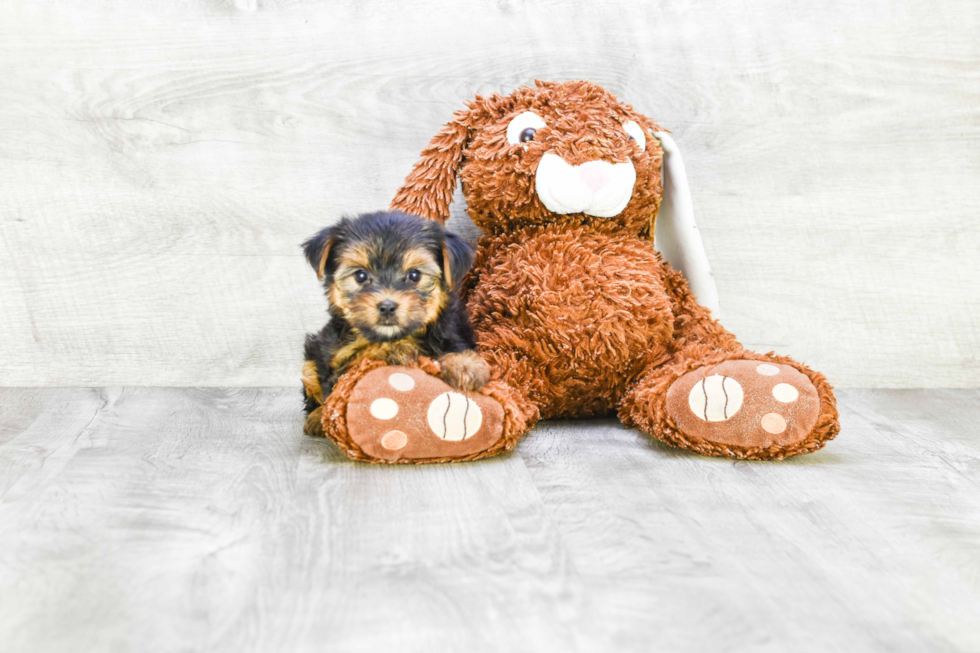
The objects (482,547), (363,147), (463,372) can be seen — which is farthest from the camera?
(363,147)

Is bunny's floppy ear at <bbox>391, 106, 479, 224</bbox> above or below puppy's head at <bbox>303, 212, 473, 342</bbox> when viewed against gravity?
above

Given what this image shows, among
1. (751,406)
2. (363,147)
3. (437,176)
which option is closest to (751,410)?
(751,406)

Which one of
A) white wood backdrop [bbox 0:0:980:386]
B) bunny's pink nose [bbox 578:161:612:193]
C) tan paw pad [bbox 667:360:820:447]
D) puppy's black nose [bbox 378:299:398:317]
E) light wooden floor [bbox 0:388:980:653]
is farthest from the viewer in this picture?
white wood backdrop [bbox 0:0:980:386]

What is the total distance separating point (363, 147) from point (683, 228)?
1074 mm

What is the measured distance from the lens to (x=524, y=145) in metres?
2.09

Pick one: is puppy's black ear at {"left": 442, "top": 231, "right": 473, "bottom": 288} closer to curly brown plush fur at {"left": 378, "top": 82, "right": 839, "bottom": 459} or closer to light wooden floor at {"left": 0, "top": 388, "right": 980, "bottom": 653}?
curly brown plush fur at {"left": 378, "top": 82, "right": 839, "bottom": 459}

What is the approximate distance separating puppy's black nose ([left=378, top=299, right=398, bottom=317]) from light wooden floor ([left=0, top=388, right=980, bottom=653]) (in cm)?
35

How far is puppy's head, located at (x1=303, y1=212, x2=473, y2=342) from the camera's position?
1751 millimetres

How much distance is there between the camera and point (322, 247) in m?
1.83

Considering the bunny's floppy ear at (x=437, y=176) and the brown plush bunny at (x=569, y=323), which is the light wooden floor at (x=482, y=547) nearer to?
the brown plush bunny at (x=569, y=323)

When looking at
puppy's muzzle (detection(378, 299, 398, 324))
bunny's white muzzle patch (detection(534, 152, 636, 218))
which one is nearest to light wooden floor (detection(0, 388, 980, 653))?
puppy's muzzle (detection(378, 299, 398, 324))

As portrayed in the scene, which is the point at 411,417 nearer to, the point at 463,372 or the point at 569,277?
the point at 463,372

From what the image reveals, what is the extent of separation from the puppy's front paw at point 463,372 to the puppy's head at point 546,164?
1.65 feet

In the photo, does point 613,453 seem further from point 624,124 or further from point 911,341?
point 911,341
